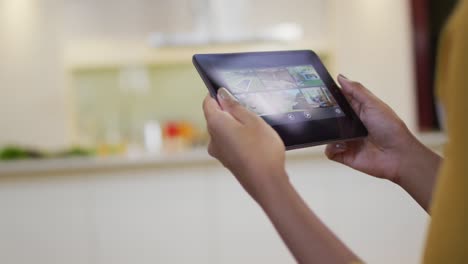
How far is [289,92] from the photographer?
0.70 meters

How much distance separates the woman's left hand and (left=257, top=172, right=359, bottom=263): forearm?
0.04 feet

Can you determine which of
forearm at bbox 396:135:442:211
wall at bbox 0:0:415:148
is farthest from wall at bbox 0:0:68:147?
forearm at bbox 396:135:442:211

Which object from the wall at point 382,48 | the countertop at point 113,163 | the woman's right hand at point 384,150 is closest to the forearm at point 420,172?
the woman's right hand at point 384,150

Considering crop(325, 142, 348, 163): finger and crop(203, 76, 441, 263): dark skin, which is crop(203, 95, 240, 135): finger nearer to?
crop(203, 76, 441, 263): dark skin

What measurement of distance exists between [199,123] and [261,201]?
3.34 metres

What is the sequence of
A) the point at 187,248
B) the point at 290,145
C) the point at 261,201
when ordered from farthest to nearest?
1. the point at 187,248
2. the point at 290,145
3. the point at 261,201

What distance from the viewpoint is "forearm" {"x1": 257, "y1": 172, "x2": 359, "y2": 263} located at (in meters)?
0.49

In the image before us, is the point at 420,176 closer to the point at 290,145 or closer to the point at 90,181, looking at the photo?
the point at 290,145

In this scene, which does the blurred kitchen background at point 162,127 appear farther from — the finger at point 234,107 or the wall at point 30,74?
the finger at point 234,107

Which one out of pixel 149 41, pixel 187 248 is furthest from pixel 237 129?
pixel 149 41

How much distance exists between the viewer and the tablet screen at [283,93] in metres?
0.65

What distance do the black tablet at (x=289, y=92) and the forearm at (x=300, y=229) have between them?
0.43ft

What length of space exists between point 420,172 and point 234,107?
283 mm

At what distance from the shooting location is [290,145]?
0.63 meters
